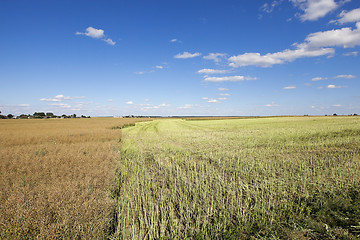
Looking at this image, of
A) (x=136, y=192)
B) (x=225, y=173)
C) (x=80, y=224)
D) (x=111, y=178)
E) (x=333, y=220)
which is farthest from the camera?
(x=225, y=173)

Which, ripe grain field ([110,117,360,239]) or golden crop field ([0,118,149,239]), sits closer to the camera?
golden crop field ([0,118,149,239])

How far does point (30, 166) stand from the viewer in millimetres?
7668

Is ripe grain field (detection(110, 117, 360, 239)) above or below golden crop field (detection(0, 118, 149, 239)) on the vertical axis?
below

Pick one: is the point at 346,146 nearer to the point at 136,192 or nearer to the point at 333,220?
the point at 333,220

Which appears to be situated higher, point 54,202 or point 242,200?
point 54,202

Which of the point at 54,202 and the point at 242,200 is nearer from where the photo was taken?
the point at 54,202

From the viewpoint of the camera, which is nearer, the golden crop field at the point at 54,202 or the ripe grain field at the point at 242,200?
the golden crop field at the point at 54,202

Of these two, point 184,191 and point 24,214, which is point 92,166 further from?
point 184,191

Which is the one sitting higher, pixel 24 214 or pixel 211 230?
pixel 24 214

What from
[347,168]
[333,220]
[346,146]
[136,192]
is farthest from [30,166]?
[346,146]

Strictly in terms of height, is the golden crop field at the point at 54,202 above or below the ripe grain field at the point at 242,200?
above

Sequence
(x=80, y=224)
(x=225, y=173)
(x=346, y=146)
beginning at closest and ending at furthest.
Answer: (x=80, y=224), (x=225, y=173), (x=346, y=146)

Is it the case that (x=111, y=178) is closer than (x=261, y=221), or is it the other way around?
(x=261, y=221)

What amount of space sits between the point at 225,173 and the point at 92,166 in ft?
19.8
